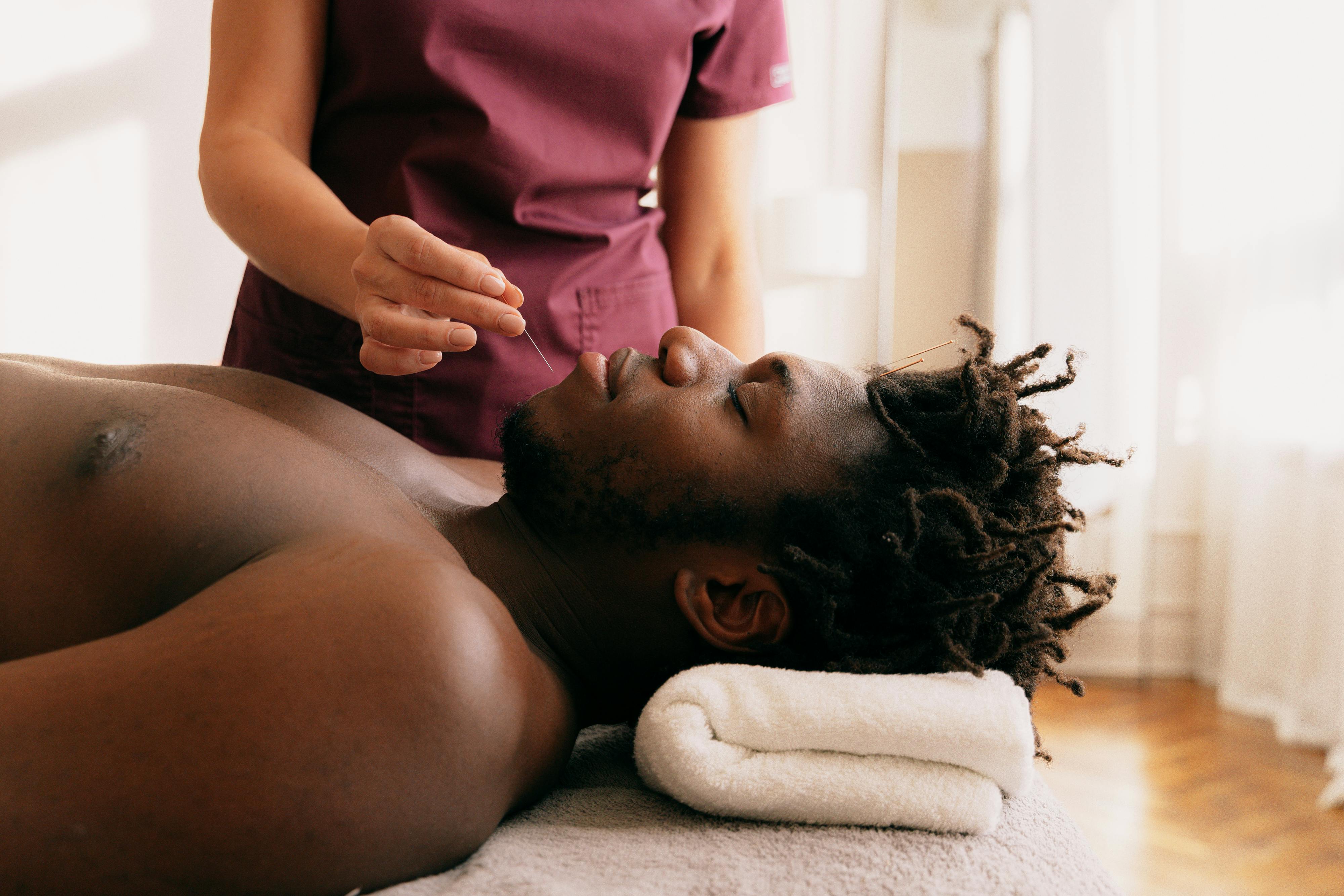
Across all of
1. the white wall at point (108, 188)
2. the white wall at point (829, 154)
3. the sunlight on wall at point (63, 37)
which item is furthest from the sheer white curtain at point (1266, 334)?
the sunlight on wall at point (63, 37)

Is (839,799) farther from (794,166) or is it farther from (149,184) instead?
(794,166)

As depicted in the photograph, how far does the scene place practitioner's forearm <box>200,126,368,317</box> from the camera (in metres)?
1.08

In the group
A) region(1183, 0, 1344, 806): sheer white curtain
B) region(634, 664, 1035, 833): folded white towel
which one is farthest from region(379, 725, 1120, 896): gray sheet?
region(1183, 0, 1344, 806): sheer white curtain

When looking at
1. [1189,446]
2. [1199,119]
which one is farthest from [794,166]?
[1189,446]

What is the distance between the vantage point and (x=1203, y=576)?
11.4 ft

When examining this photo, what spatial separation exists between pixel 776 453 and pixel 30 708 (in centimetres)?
64

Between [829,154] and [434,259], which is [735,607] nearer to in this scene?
[434,259]

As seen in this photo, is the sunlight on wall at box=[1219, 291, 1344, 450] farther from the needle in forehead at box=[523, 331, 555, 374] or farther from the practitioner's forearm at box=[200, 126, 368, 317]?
the practitioner's forearm at box=[200, 126, 368, 317]

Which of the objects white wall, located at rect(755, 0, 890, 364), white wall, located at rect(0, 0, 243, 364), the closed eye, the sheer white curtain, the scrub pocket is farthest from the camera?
white wall, located at rect(755, 0, 890, 364)

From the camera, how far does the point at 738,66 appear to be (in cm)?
Answer: 160

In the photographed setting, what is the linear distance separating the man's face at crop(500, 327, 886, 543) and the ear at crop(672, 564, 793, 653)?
0.13 feet

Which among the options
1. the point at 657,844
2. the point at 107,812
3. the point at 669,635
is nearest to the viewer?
the point at 107,812

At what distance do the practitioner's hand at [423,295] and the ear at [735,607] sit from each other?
30cm

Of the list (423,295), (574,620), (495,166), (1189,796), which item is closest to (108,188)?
(495,166)
